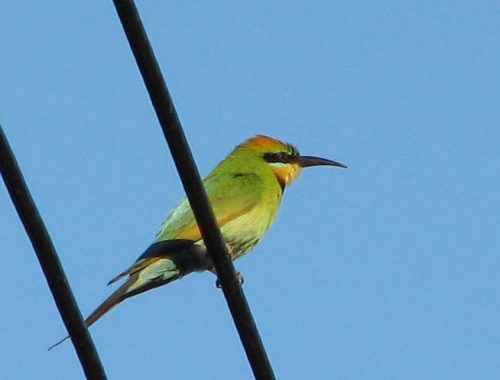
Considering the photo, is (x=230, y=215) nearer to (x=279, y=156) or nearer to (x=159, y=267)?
(x=159, y=267)

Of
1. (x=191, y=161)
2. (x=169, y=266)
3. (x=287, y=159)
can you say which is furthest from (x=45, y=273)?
(x=287, y=159)

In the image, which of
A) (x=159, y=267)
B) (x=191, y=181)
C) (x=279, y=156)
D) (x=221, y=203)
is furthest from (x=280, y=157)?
(x=191, y=181)

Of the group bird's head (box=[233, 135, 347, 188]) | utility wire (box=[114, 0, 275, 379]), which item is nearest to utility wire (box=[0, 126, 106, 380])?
utility wire (box=[114, 0, 275, 379])

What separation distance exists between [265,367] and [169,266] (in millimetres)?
1686

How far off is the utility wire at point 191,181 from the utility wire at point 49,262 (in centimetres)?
33

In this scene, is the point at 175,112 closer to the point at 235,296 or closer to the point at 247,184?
the point at 235,296

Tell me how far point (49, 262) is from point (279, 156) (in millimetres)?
3382

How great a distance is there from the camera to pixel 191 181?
2264 millimetres

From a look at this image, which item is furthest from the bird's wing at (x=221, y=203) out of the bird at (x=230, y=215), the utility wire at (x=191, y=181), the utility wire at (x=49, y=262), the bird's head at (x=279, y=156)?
the utility wire at (x=49, y=262)

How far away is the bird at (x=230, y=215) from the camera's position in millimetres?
3904

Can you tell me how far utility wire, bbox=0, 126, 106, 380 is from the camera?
1967mm

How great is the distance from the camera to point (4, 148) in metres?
1.94

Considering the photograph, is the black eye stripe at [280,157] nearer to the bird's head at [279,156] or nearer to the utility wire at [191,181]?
the bird's head at [279,156]

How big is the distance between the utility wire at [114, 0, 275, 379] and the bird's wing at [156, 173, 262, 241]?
169cm
